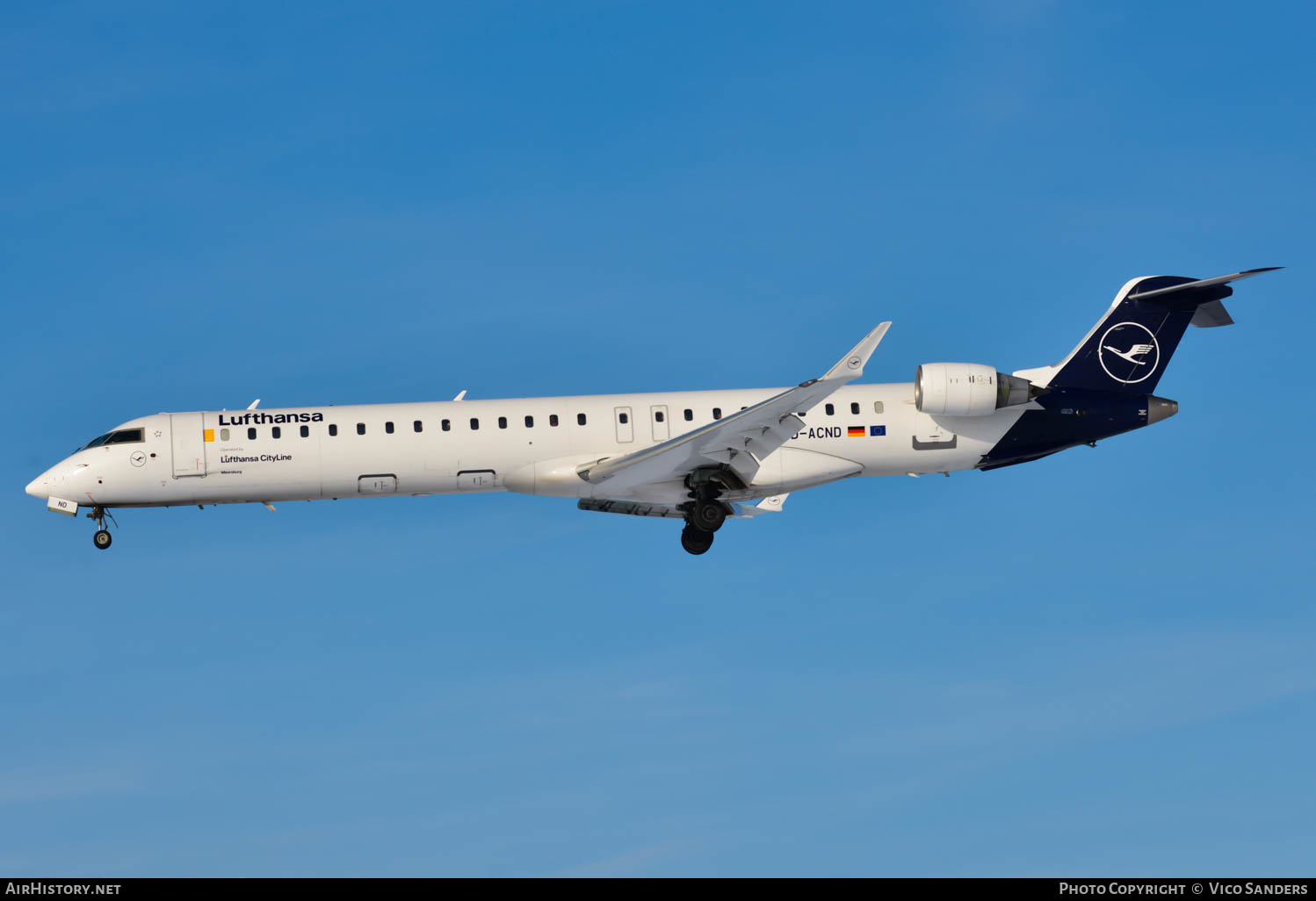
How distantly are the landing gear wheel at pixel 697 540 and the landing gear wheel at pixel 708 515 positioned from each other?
49 centimetres

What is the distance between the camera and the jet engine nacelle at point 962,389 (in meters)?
30.0

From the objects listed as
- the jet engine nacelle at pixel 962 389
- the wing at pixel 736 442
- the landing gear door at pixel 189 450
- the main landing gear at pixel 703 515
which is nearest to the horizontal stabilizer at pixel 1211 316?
the jet engine nacelle at pixel 962 389

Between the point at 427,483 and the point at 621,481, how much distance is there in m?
4.06

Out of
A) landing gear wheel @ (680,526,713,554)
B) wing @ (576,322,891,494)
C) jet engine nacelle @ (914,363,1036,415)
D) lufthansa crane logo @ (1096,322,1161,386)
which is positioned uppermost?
lufthansa crane logo @ (1096,322,1161,386)

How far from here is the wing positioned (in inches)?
1050

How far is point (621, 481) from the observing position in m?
29.5

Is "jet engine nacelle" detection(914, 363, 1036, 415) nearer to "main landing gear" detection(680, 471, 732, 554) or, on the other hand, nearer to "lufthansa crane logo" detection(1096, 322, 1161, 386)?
"lufthansa crane logo" detection(1096, 322, 1161, 386)

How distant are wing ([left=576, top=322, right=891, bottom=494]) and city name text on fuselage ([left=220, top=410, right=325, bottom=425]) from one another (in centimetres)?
570

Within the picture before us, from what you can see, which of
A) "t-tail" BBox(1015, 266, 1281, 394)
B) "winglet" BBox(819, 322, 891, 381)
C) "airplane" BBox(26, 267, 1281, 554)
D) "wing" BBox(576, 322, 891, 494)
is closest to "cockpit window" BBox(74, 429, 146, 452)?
"airplane" BBox(26, 267, 1281, 554)

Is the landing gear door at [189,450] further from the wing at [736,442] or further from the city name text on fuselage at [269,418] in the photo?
Result: the wing at [736,442]

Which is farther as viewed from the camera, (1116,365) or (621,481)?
(1116,365)

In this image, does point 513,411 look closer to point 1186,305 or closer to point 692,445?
point 692,445
